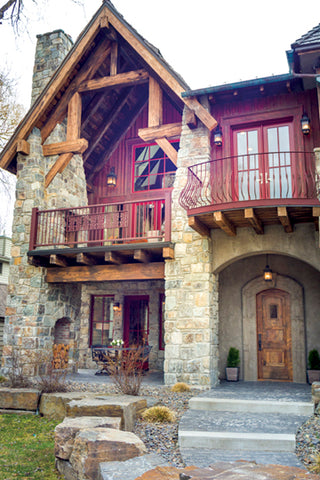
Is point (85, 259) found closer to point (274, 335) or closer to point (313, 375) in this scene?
point (274, 335)

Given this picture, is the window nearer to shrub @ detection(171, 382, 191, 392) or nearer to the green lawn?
shrub @ detection(171, 382, 191, 392)

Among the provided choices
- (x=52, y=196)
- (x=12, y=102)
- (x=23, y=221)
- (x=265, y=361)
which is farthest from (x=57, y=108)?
(x=265, y=361)

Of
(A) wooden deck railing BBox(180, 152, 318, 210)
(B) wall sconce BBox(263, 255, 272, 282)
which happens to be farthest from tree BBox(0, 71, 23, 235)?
(B) wall sconce BBox(263, 255, 272, 282)

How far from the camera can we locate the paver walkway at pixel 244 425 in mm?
4961

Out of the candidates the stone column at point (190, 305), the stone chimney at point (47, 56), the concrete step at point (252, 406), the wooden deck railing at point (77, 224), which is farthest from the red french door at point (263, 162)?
the stone chimney at point (47, 56)

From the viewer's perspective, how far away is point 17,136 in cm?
1139

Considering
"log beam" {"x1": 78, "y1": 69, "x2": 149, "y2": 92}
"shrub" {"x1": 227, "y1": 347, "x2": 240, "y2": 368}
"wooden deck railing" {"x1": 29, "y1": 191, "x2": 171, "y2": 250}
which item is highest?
"log beam" {"x1": 78, "y1": 69, "x2": 149, "y2": 92}

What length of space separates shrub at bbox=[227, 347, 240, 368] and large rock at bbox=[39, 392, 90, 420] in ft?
13.7

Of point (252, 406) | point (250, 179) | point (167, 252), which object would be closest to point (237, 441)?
point (252, 406)

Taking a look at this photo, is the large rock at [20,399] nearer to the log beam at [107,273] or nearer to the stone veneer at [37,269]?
the stone veneer at [37,269]

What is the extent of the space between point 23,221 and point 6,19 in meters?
4.67

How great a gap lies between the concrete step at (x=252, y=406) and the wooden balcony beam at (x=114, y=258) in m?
3.91

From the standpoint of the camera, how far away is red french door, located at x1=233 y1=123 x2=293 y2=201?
927 centimetres

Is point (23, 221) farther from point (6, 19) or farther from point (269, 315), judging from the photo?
point (269, 315)
